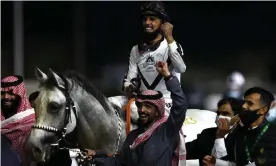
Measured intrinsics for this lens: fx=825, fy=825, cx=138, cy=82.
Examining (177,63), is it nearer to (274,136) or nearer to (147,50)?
(147,50)

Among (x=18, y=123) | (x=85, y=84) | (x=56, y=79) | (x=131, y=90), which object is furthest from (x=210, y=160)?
(x=18, y=123)

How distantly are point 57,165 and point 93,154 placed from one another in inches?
33.4

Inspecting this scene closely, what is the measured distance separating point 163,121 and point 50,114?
3.45 ft

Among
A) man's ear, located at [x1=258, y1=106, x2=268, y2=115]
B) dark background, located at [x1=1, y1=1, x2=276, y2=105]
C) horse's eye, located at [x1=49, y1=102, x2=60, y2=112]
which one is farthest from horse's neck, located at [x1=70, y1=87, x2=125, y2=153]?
dark background, located at [x1=1, y1=1, x2=276, y2=105]

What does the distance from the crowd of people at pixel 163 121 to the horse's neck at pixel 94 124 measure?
0.55 feet

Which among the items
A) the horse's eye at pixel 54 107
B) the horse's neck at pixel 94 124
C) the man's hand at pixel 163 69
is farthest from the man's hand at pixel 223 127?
the horse's eye at pixel 54 107

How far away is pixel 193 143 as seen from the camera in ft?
25.1

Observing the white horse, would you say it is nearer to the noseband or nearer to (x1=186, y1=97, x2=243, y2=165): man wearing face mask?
the noseband

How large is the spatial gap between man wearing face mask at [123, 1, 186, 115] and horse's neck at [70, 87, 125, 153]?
0.35 metres

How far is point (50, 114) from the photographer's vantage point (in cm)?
724

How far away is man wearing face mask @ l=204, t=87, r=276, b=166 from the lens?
6.89m

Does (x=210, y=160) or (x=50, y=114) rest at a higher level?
(x=50, y=114)

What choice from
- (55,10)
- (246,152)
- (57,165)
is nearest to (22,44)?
(55,10)

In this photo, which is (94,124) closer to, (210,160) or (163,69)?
Result: (163,69)
